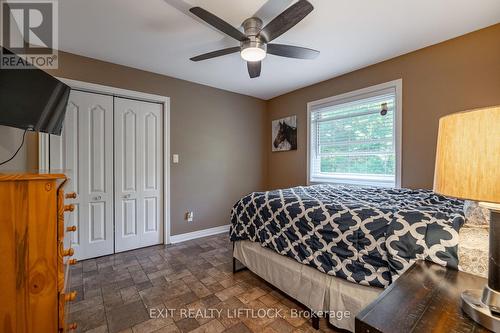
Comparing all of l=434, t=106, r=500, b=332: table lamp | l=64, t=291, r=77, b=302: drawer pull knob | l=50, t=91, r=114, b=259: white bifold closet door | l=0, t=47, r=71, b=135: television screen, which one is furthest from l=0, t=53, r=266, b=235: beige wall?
l=434, t=106, r=500, b=332: table lamp

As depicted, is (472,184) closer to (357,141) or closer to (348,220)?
(348,220)

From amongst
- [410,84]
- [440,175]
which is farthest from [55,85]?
[410,84]

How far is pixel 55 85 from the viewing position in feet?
5.61

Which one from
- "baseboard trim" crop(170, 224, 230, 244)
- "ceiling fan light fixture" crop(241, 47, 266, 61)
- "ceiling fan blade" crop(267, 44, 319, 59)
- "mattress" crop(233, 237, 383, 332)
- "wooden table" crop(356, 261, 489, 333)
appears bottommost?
"baseboard trim" crop(170, 224, 230, 244)

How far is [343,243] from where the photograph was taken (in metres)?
1.49

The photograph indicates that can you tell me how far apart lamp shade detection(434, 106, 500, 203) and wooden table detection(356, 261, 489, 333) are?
410 millimetres

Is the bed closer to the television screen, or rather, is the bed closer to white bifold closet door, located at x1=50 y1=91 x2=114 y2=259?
the television screen

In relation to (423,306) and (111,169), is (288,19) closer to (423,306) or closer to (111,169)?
(423,306)

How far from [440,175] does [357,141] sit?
8.49 ft

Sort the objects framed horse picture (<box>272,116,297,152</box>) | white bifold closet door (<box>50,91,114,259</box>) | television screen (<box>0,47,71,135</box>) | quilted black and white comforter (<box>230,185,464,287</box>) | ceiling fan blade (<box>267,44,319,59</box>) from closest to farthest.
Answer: quilted black and white comforter (<box>230,185,464,287</box>) < television screen (<box>0,47,71,135</box>) < ceiling fan blade (<box>267,44,319,59</box>) < white bifold closet door (<box>50,91,114,259</box>) < framed horse picture (<box>272,116,297,152</box>)

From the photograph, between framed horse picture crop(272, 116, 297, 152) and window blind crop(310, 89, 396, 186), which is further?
framed horse picture crop(272, 116, 297, 152)

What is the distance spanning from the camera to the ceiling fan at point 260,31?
1.55 metres

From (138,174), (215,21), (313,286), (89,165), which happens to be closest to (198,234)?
(138,174)

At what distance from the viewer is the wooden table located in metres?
0.69
